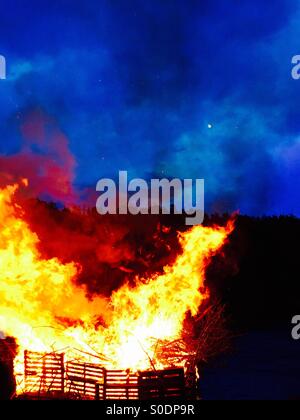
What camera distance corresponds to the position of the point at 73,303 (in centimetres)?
1173

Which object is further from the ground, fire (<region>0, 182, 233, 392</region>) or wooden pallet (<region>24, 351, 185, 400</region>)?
fire (<region>0, 182, 233, 392</region>)

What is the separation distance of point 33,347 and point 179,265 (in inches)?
138

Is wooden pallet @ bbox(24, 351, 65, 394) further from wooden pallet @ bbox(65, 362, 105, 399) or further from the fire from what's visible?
the fire

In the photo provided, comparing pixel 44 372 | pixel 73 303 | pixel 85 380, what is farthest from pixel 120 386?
pixel 73 303

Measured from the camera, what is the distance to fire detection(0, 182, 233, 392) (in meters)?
11.2

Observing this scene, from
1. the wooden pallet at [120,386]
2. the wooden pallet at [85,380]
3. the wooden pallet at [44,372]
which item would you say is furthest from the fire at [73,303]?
→ the wooden pallet at [120,386]

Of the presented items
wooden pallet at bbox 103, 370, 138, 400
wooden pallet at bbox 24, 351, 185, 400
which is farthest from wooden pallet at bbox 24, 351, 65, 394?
wooden pallet at bbox 103, 370, 138, 400

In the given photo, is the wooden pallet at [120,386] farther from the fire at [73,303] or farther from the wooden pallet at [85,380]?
the fire at [73,303]

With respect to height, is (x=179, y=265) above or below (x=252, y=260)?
below
